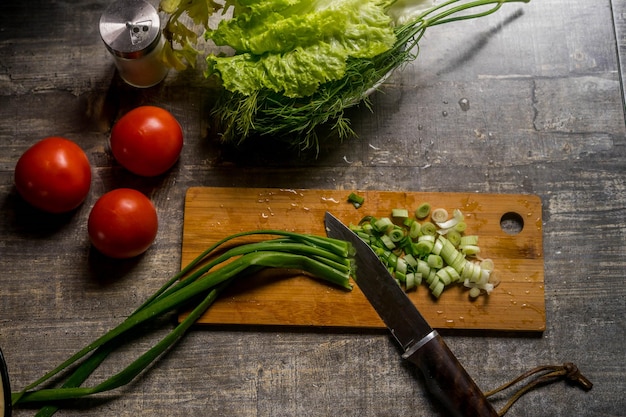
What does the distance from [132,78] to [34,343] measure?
888mm

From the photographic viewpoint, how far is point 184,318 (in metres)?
2.00

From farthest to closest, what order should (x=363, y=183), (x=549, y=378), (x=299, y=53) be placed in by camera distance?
(x=363, y=183) → (x=549, y=378) → (x=299, y=53)

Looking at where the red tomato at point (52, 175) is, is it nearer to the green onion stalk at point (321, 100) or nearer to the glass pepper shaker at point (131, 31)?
the glass pepper shaker at point (131, 31)

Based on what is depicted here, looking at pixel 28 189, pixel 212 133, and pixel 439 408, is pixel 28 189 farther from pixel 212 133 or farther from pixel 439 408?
pixel 439 408

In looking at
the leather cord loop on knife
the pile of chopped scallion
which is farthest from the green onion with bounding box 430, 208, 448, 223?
the leather cord loop on knife

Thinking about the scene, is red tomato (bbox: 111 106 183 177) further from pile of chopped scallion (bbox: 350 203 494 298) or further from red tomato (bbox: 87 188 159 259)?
pile of chopped scallion (bbox: 350 203 494 298)

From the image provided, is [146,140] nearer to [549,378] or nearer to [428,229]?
[428,229]

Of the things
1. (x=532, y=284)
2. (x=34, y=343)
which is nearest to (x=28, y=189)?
(x=34, y=343)

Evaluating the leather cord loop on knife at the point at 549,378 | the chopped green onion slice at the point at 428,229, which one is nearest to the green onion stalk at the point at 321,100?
the chopped green onion slice at the point at 428,229

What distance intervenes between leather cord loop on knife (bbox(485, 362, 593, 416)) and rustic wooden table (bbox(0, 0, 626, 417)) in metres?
0.03

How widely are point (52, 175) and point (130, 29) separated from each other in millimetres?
498

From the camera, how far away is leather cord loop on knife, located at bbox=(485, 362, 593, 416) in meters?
1.96

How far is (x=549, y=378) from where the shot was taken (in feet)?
6.56

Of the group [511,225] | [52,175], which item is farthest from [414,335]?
[52,175]
